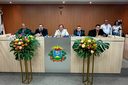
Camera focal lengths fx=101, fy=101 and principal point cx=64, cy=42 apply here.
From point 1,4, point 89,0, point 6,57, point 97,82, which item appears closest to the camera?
point 97,82

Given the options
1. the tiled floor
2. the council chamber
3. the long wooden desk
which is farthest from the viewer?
the long wooden desk

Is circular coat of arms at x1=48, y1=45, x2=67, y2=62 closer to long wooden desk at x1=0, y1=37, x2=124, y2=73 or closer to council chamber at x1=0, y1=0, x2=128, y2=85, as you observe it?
council chamber at x1=0, y1=0, x2=128, y2=85

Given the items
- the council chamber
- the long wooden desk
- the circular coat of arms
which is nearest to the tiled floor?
the council chamber

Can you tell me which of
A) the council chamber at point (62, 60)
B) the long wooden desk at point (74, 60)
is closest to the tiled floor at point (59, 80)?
the council chamber at point (62, 60)

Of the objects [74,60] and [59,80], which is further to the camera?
[74,60]

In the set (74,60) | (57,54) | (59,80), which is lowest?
(59,80)

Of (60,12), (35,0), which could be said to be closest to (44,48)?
(35,0)

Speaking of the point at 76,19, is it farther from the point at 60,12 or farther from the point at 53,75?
the point at 53,75

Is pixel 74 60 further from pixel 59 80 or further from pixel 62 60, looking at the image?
pixel 59 80

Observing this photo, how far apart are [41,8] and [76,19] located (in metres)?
2.11

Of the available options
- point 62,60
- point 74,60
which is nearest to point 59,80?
point 62,60

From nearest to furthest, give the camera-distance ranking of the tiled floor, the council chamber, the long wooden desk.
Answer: the council chamber → the tiled floor → the long wooden desk

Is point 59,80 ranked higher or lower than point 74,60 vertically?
lower

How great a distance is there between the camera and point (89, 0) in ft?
15.8
